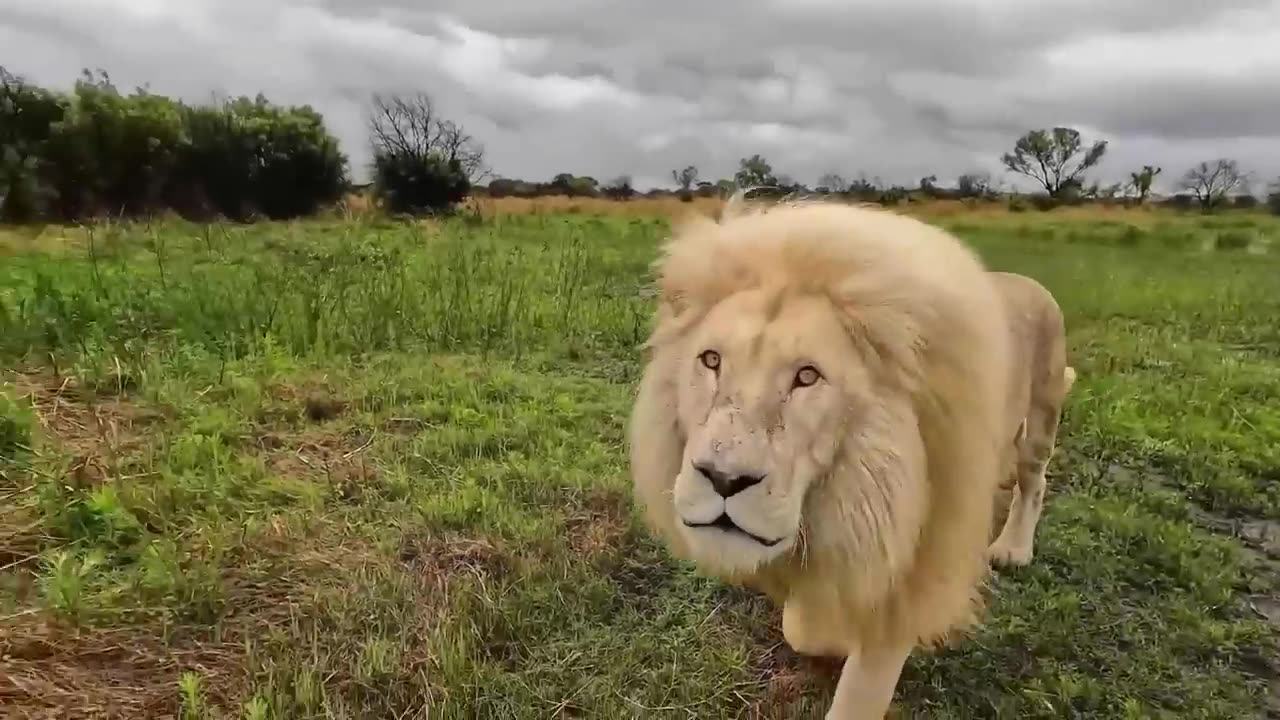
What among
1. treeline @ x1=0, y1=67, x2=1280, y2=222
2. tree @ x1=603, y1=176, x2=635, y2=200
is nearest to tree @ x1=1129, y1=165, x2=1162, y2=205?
treeline @ x1=0, y1=67, x2=1280, y2=222

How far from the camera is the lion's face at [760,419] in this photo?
146 cm

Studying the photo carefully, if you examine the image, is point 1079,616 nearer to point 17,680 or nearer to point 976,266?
point 976,266

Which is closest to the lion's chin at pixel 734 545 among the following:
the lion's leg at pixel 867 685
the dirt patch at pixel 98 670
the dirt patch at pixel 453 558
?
the lion's leg at pixel 867 685

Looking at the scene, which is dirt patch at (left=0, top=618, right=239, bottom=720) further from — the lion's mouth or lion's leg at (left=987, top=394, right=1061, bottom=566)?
lion's leg at (left=987, top=394, right=1061, bottom=566)

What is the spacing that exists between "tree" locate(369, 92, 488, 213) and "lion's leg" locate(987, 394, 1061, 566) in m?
2.93

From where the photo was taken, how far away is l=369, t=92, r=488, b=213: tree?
4.69 m

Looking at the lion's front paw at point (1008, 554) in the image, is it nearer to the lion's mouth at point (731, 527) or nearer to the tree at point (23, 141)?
the lion's mouth at point (731, 527)

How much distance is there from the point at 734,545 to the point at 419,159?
3.91 meters

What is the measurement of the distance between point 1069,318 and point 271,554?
Answer: 11.1 feet

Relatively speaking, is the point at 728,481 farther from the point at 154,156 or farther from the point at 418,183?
the point at 154,156

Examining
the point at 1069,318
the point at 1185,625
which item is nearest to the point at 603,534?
the point at 1185,625

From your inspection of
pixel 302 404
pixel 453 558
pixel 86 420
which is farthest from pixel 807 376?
pixel 86 420

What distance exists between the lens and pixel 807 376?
5.10 feet

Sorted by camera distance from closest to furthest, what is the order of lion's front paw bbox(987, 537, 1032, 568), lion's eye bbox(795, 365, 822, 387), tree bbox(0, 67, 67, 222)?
lion's eye bbox(795, 365, 822, 387)
lion's front paw bbox(987, 537, 1032, 568)
tree bbox(0, 67, 67, 222)
